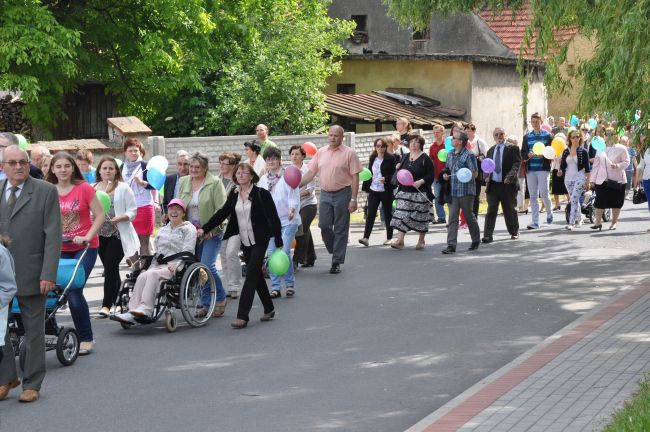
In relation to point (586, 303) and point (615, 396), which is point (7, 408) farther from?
point (586, 303)

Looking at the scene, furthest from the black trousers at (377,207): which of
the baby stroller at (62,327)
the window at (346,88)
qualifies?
the window at (346,88)

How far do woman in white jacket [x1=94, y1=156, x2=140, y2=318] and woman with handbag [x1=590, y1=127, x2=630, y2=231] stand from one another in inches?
419

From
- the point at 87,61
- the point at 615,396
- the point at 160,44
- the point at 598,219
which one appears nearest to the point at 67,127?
the point at 87,61

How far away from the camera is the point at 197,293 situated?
1198 cm

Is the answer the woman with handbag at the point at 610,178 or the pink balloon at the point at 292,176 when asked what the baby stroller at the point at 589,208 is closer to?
the woman with handbag at the point at 610,178

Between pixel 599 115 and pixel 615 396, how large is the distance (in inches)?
184

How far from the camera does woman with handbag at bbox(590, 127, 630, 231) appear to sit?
20688mm

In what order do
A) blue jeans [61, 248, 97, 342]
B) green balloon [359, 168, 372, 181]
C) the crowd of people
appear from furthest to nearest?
1. green balloon [359, 168, 372, 181]
2. blue jeans [61, 248, 97, 342]
3. the crowd of people

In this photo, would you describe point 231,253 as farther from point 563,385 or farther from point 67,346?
point 563,385

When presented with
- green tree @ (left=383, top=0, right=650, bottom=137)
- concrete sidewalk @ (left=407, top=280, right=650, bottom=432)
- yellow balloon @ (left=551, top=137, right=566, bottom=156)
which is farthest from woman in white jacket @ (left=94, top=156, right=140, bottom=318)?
yellow balloon @ (left=551, top=137, right=566, bottom=156)

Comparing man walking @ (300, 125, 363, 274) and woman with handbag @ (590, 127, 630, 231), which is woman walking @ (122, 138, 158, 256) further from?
woman with handbag @ (590, 127, 630, 231)

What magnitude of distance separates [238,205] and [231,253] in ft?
3.15

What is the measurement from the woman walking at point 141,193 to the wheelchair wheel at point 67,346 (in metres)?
4.04

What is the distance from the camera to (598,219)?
827 inches
